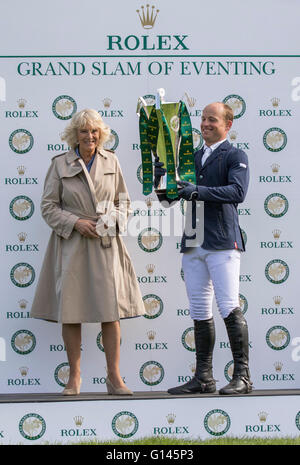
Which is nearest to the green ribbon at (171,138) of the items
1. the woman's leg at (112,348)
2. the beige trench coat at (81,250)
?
the beige trench coat at (81,250)

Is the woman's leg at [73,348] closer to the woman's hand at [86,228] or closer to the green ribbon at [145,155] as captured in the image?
the woman's hand at [86,228]

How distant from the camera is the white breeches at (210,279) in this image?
461 cm

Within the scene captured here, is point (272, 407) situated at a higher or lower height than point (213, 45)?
lower

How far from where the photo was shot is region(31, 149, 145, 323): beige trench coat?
4.77 meters

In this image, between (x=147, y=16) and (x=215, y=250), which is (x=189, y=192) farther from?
(x=147, y=16)

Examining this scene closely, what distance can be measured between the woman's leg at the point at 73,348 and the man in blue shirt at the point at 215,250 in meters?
0.56

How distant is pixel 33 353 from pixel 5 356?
0.16 meters

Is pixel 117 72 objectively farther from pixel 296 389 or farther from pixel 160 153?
pixel 296 389

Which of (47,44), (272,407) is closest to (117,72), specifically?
(47,44)

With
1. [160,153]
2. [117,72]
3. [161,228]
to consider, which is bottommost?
[161,228]

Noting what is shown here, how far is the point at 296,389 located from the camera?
514 cm
